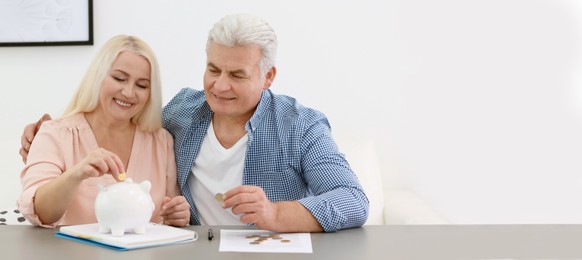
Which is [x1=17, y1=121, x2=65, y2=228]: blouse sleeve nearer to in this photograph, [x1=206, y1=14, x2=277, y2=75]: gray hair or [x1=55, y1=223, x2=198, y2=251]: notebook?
[x1=55, y1=223, x2=198, y2=251]: notebook

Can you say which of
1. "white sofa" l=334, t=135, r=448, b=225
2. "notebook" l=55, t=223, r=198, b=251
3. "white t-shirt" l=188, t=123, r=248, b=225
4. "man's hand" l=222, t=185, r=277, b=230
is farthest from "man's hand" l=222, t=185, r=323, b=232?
"white sofa" l=334, t=135, r=448, b=225

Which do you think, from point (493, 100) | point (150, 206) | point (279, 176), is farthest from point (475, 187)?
point (150, 206)

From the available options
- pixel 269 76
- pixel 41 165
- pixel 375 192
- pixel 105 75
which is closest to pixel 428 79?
pixel 375 192

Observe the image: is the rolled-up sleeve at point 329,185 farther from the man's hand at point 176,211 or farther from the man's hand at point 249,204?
the man's hand at point 176,211

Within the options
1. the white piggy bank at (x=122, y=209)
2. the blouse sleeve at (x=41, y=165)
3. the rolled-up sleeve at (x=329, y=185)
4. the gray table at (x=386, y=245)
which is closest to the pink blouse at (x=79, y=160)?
the blouse sleeve at (x=41, y=165)

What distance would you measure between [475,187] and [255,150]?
1.33 metres

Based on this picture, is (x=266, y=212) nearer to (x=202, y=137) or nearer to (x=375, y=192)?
(x=202, y=137)

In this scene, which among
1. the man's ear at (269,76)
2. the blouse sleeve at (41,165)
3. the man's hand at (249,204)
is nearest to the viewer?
the man's hand at (249,204)

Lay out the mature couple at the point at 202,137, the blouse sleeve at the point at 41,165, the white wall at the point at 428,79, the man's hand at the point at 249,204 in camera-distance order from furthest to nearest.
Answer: the white wall at the point at 428,79
the mature couple at the point at 202,137
the blouse sleeve at the point at 41,165
the man's hand at the point at 249,204

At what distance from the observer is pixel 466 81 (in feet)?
9.61

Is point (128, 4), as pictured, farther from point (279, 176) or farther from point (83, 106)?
point (279, 176)

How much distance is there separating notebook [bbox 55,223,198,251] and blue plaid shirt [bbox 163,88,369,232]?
1.53ft

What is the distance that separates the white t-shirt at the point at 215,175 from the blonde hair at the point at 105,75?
17 cm

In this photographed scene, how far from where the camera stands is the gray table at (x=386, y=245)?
4.43 feet
